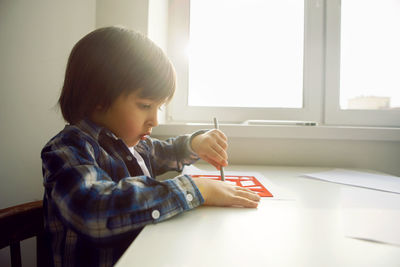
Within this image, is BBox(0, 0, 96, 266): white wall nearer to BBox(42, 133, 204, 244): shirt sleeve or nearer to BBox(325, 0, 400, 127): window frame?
BBox(42, 133, 204, 244): shirt sleeve

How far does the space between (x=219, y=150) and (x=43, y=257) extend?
1.68 ft

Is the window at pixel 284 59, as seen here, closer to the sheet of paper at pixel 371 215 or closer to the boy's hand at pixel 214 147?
the boy's hand at pixel 214 147

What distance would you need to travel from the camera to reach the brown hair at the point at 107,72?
0.46 meters

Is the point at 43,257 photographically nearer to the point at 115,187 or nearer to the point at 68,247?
the point at 68,247

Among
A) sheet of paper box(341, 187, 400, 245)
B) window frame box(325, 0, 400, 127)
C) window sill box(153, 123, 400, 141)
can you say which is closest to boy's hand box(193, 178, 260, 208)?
sheet of paper box(341, 187, 400, 245)

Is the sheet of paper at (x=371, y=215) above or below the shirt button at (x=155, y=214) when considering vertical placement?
below

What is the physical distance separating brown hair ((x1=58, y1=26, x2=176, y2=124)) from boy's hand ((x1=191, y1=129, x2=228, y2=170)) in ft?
0.65

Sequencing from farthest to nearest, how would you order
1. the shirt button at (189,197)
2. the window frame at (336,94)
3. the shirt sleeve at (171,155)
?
the window frame at (336,94)
the shirt sleeve at (171,155)
the shirt button at (189,197)

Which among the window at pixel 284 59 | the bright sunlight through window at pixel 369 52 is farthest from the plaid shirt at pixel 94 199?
A: the bright sunlight through window at pixel 369 52

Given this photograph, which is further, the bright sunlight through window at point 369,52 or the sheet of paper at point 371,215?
the bright sunlight through window at point 369,52

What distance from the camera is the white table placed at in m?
0.22

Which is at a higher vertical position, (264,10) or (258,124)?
(264,10)

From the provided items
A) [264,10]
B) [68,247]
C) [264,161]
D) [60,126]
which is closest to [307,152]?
[264,161]

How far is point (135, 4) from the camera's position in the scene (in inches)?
32.1
